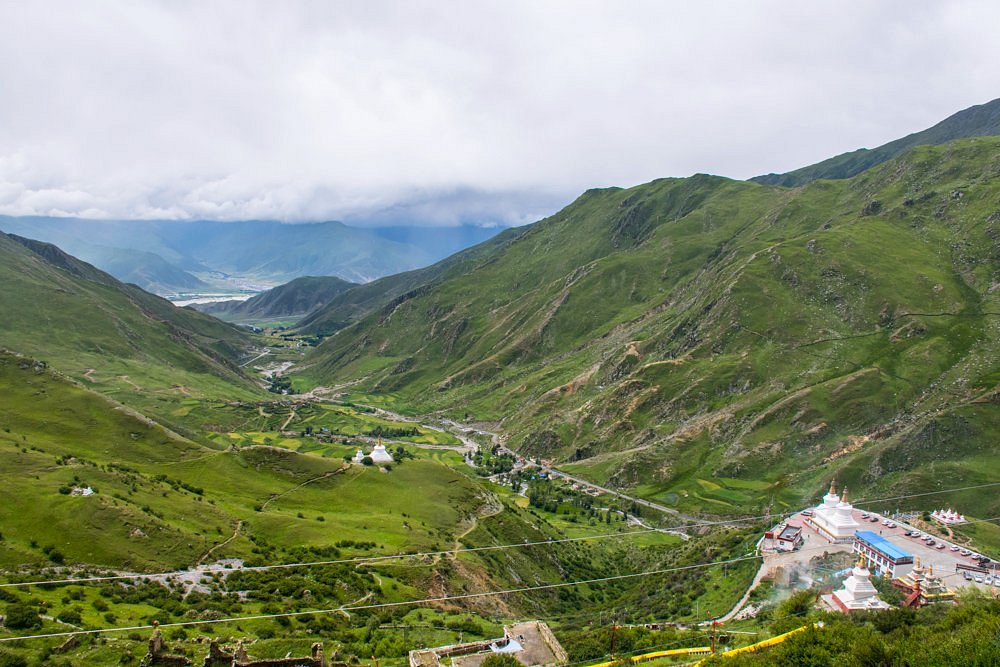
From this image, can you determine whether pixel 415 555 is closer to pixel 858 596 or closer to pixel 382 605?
pixel 382 605

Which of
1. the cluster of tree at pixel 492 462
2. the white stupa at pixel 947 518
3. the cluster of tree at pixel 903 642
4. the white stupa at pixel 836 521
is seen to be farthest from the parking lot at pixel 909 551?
the cluster of tree at pixel 492 462

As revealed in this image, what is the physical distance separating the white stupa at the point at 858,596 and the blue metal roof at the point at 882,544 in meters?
9.50

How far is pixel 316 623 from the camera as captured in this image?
4175 centimetres

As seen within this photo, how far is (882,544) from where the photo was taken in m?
56.7

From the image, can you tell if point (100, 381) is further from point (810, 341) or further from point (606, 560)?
point (810, 341)

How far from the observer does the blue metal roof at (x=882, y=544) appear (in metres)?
53.3

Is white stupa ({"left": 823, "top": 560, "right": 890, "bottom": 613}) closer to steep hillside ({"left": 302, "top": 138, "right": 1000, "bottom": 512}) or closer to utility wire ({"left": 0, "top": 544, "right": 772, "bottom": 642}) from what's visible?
utility wire ({"left": 0, "top": 544, "right": 772, "bottom": 642})

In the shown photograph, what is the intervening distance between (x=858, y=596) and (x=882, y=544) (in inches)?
587

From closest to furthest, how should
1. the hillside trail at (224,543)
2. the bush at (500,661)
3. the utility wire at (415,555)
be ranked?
the bush at (500,661) < the utility wire at (415,555) < the hillside trail at (224,543)

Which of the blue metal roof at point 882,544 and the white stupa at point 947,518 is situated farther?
the white stupa at point 947,518

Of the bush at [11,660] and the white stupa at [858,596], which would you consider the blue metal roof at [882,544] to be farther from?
the bush at [11,660]

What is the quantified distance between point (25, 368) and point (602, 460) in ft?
403

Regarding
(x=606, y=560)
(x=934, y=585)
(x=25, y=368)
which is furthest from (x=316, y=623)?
(x=25, y=368)

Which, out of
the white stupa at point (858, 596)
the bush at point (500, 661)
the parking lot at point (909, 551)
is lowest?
the parking lot at point (909, 551)
